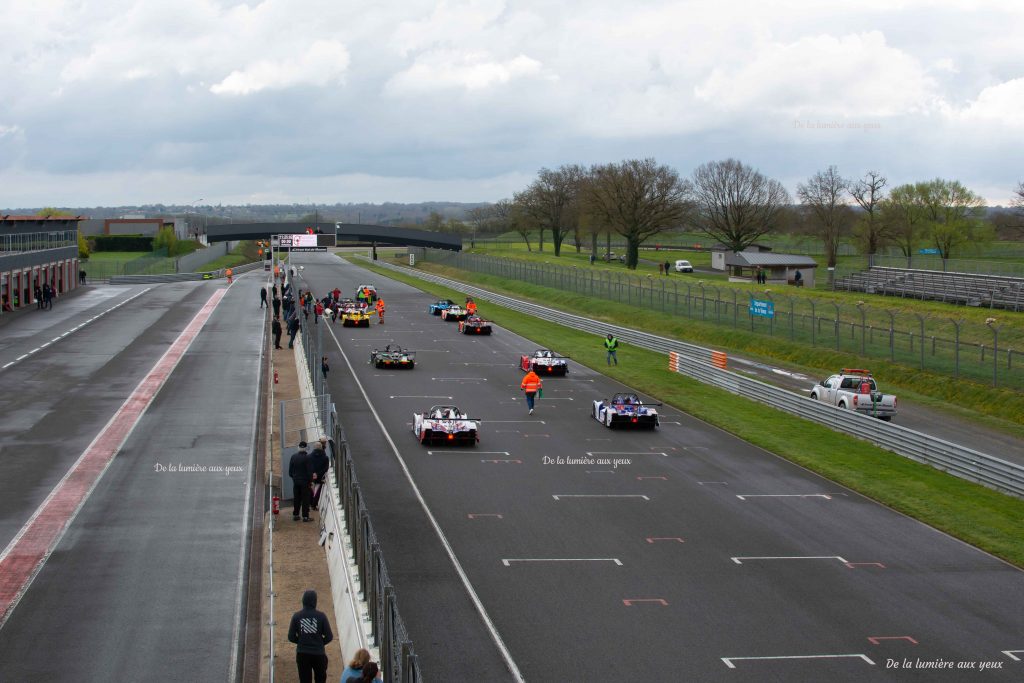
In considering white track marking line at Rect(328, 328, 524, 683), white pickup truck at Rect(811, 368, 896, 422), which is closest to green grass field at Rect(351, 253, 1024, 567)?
white pickup truck at Rect(811, 368, 896, 422)

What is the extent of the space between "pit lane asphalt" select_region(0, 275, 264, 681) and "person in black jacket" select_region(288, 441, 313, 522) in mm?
1276

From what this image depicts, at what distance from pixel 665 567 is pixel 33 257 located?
6831 cm

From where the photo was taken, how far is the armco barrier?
26.5m

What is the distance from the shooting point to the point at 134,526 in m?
20.9

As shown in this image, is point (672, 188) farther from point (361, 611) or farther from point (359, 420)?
point (361, 611)

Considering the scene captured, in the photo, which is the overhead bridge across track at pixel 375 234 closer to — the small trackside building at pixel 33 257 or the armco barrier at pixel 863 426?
the small trackside building at pixel 33 257

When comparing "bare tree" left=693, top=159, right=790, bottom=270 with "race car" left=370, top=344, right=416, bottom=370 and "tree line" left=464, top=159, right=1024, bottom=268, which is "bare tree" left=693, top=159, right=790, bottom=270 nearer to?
"tree line" left=464, top=159, right=1024, bottom=268

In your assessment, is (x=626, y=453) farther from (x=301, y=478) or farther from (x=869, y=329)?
(x=869, y=329)

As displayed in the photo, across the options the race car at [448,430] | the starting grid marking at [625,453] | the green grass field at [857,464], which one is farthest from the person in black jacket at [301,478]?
the green grass field at [857,464]

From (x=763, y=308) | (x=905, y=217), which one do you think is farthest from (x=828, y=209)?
(x=763, y=308)

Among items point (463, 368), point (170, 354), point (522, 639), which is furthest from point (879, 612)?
point (170, 354)

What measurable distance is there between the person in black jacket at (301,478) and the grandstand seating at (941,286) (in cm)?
4737

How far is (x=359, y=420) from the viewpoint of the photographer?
32875mm

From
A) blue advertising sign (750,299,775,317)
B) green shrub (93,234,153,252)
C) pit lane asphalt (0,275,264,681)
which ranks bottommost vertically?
pit lane asphalt (0,275,264,681)
